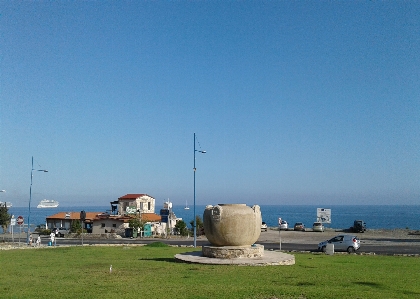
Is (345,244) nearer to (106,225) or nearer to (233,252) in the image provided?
(233,252)

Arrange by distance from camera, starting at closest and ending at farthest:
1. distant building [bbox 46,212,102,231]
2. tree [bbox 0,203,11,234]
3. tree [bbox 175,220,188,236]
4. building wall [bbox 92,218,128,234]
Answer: tree [bbox 0,203,11,234], tree [bbox 175,220,188,236], building wall [bbox 92,218,128,234], distant building [bbox 46,212,102,231]

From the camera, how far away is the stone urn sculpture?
67.6 ft

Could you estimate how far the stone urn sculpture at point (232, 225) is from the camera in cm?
2061

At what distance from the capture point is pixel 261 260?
19719 millimetres

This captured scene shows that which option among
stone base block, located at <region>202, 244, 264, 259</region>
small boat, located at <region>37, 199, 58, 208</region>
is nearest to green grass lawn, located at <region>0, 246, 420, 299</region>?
stone base block, located at <region>202, 244, 264, 259</region>

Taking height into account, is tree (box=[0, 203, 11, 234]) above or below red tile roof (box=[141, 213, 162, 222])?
above

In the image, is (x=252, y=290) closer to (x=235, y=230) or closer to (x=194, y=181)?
(x=235, y=230)

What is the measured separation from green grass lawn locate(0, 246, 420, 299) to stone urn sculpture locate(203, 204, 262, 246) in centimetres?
214

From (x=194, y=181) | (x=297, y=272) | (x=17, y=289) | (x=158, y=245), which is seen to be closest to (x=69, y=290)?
(x=17, y=289)

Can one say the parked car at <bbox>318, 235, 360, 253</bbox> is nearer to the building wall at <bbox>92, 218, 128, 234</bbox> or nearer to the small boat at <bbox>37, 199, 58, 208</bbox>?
Result: the building wall at <bbox>92, 218, 128, 234</bbox>

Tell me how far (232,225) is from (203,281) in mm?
6235

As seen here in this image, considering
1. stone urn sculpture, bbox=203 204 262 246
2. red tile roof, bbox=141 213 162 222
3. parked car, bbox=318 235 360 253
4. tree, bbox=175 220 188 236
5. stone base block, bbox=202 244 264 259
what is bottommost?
tree, bbox=175 220 188 236

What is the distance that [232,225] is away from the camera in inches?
810

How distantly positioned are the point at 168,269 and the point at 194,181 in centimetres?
1969
